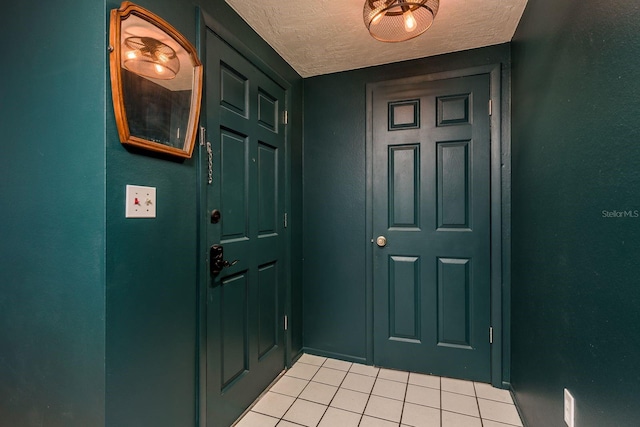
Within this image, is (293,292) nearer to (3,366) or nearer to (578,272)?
(3,366)

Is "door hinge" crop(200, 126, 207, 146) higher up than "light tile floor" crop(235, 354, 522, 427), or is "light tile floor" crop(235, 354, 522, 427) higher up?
"door hinge" crop(200, 126, 207, 146)

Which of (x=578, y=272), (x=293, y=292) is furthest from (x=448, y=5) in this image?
(x=293, y=292)

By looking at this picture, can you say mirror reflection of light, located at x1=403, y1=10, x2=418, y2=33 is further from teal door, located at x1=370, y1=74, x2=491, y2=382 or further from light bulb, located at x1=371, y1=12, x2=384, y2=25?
teal door, located at x1=370, y1=74, x2=491, y2=382

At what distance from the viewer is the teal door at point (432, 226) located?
2025 mm

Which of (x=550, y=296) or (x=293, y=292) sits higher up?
(x=550, y=296)

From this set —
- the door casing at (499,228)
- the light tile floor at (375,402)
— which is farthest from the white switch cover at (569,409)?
the door casing at (499,228)

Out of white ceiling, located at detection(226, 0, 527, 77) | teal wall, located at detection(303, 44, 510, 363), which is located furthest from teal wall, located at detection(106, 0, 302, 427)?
teal wall, located at detection(303, 44, 510, 363)

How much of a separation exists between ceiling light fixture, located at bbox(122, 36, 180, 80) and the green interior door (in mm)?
273

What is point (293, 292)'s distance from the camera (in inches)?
90.7

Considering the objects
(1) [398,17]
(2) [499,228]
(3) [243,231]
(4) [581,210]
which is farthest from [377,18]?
(2) [499,228]

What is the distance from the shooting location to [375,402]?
1820 mm

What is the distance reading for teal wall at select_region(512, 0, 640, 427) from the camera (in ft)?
2.60

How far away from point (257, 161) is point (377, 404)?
66.1 inches

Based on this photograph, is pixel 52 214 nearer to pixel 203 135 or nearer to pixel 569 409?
pixel 203 135
